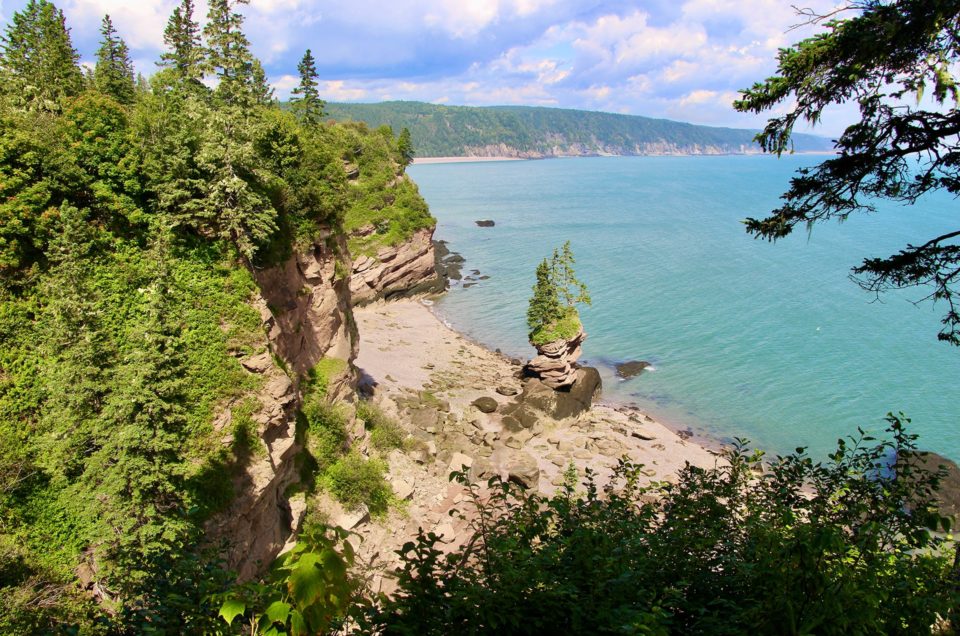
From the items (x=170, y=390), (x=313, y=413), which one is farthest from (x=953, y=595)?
(x=313, y=413)

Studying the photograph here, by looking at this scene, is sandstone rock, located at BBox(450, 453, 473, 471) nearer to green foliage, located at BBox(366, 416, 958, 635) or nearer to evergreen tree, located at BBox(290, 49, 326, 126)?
green foliage, located at BBox(366, 416, 958, 635)

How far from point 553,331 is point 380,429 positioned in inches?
632

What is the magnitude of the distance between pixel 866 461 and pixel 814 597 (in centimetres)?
348

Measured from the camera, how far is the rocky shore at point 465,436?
22.3m

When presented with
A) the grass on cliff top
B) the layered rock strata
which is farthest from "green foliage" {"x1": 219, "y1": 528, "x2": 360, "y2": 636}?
the layered rock strata

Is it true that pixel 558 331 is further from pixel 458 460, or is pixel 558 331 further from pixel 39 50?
pixel 39 50

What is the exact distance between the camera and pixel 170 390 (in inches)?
476

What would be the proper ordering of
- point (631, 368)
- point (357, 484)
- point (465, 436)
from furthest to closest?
1. point (631, 368)
2. point (465, 436)
3. point (357, 484)

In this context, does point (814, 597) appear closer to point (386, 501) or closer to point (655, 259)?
point (386, 501)

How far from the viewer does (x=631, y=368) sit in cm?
4362

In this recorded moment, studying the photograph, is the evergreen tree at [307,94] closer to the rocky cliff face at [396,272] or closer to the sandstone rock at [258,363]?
the rocky cliff face at [396,272]

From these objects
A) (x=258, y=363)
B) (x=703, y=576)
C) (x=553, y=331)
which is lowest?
(x=553, y=331)

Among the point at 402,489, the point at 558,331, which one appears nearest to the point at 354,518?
the point at 402,489

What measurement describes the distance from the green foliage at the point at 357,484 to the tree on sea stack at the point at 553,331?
58.2 feet
